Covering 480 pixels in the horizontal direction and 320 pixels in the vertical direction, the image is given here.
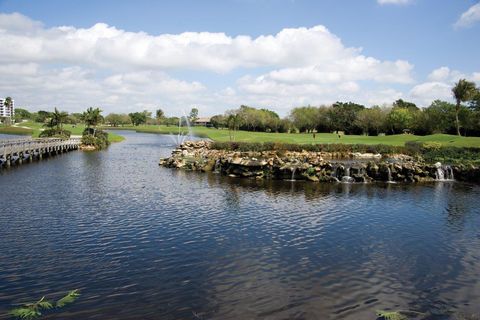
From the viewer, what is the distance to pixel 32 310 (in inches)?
595

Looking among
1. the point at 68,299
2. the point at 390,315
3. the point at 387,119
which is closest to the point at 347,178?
the point at 390,315

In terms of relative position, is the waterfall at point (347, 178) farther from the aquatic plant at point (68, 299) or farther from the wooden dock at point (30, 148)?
the wooden dock at point (30, 148)

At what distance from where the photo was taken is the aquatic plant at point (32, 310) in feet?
48.6

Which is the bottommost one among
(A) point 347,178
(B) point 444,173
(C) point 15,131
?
(A) point 347,178

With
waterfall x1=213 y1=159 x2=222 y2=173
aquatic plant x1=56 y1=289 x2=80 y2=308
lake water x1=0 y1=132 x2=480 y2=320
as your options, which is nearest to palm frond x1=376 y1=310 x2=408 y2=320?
lake water x1=0 y1=132 x2=480 y2=320

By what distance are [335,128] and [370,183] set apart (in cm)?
9264

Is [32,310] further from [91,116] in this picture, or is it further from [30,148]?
[91,116]

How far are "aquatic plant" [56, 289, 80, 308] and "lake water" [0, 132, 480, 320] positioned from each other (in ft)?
1.08

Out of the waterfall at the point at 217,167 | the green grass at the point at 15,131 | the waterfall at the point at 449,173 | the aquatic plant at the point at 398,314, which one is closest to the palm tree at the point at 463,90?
the waterfall at the point at 449,173

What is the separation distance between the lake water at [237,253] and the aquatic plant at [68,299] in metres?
0.33

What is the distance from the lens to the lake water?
16.4 meters

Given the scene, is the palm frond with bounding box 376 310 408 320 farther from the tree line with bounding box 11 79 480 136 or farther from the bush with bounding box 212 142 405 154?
the tree line with bounding box 11 79 480 136

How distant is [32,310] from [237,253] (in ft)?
34.7

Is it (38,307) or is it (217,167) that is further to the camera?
(217,167)
